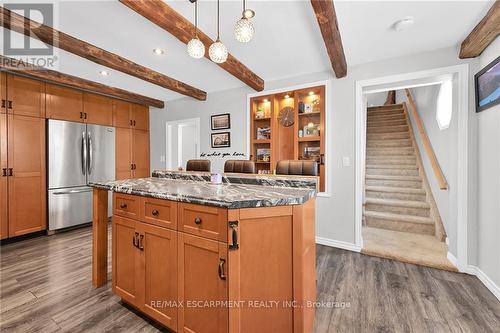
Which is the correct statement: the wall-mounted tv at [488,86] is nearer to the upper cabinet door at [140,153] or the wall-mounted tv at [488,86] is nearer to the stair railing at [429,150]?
the stair railing at [429,150]

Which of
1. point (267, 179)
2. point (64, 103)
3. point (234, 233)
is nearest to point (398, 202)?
point (267, 179)

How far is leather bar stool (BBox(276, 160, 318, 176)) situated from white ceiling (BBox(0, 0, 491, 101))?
1330 millimetres

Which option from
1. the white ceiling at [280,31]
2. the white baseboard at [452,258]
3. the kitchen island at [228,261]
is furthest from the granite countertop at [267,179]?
the white baseboard at [452,258]

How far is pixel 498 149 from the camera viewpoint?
191 cm

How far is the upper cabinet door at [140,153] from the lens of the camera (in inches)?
188

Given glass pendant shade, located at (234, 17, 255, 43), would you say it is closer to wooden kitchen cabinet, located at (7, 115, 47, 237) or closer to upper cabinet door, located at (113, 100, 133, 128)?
wooden kitchen cabinet, located at (7, 115, 47, 237)

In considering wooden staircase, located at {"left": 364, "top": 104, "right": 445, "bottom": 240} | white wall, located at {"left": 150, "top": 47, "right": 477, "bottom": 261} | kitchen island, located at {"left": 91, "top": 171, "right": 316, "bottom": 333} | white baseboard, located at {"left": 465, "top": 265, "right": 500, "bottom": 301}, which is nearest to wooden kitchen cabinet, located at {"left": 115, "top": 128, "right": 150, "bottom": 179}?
white wall, located at {"left": 150, "top": 47, "right": 477, "bottom": 261}

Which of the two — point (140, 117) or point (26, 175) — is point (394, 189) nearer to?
point (140, 117)

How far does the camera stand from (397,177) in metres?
4.29

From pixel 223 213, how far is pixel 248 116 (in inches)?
114

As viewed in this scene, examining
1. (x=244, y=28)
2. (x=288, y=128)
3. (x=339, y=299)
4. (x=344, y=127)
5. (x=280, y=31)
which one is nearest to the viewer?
(x=244, y=28)

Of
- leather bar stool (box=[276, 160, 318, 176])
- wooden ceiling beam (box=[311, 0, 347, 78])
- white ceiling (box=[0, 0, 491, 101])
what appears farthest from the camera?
leather bar stool (box=[276, 160, 318, 176])

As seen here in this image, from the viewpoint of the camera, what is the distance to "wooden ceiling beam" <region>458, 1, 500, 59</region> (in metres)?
1.74

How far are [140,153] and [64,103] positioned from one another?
1616 mm
